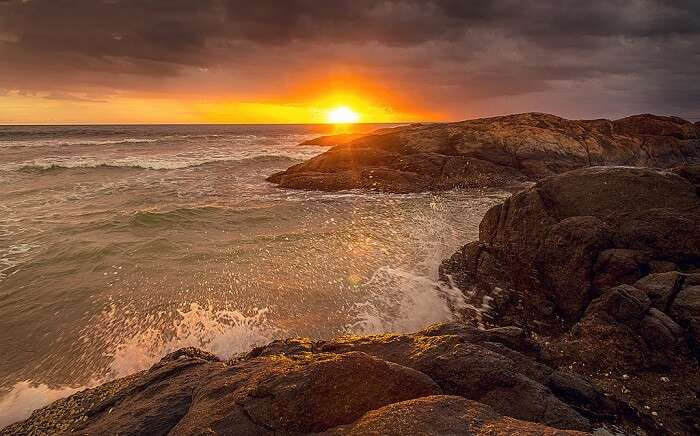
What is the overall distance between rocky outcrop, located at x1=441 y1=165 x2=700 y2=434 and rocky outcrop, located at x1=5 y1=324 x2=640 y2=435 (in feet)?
3.45

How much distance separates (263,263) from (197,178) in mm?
18671

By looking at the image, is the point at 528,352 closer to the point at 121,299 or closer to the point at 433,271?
the point at 433,271

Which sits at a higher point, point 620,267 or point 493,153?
point 493,153

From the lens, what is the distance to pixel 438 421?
2.95m

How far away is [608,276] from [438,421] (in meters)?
6.57

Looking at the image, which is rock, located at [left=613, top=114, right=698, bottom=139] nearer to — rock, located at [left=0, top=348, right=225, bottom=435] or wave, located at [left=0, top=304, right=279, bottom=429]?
wave, located at [left=0, top=304, right=279, bottom=429]

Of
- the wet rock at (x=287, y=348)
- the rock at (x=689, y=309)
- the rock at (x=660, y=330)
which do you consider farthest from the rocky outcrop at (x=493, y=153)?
the wet rock at (x=287, y=348)

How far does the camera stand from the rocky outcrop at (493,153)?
2369 cm

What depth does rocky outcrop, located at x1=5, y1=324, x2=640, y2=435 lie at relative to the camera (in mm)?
3195

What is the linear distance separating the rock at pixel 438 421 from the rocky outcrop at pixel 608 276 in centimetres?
242

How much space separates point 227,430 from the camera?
3.38 m

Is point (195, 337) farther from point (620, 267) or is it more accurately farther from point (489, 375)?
point (620, 267)

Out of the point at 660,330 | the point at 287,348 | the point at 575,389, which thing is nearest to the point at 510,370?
the point at 575,389

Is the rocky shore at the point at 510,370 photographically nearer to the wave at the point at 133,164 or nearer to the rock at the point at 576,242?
the rock at the point at 576,242
